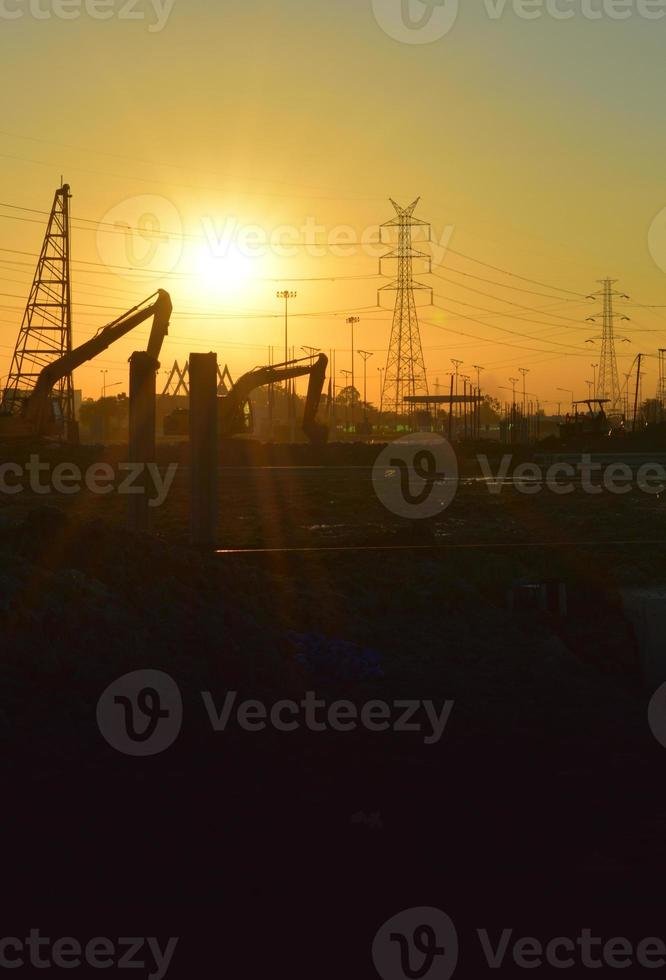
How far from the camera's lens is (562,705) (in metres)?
9.63

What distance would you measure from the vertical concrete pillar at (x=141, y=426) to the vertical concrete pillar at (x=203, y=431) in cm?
→ 59

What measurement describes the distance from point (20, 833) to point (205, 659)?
2.87 metres

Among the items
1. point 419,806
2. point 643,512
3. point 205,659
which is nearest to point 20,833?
point 419,806

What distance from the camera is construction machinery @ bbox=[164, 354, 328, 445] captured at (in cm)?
4600

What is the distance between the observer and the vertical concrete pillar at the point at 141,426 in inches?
543

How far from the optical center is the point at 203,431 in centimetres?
1333

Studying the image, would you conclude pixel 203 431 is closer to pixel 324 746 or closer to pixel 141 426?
pixel 141 426

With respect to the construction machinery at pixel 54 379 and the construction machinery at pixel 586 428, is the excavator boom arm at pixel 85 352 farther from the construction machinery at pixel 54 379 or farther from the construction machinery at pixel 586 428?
the construction machinery at pixel 586 428

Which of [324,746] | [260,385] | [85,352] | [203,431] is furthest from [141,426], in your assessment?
[260,385]

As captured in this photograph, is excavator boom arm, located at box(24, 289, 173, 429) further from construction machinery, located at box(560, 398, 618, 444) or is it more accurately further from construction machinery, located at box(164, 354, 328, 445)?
construction machinery, located at box(560, 398, 618, 444)

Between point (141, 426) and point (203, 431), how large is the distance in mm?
944

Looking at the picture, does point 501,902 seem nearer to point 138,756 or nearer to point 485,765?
point 485,765

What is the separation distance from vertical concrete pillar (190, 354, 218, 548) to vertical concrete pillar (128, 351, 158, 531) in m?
0.59

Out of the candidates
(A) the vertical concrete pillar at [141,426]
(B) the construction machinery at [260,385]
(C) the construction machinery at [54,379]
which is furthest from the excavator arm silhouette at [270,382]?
(A) the vertical concrete pillar at [141,426]
